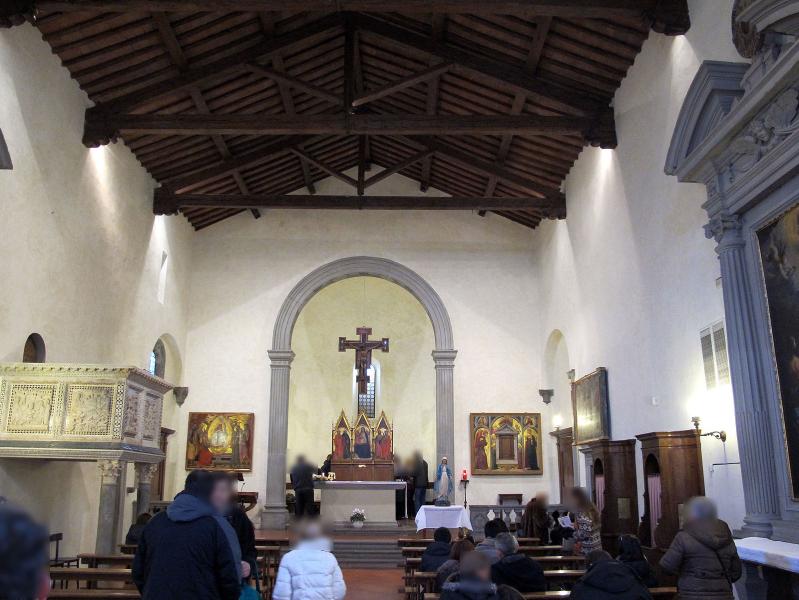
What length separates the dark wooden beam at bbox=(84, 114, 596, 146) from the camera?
11.5m

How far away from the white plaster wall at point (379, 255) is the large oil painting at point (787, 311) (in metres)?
10.8

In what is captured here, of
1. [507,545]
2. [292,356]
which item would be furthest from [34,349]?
[292,356]

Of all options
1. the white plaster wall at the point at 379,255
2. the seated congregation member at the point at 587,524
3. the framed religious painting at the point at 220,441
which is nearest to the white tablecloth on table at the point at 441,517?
the white plaster wall at the point at 379,255

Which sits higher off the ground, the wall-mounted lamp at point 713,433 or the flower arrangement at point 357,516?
the wall-mounted lamp at point 713,433

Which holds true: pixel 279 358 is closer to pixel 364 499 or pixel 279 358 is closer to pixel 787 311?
pixel 364 499

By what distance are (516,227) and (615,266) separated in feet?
20.6

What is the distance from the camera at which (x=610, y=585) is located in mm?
3980

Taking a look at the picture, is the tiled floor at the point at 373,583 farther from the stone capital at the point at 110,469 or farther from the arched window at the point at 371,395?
the arched window at the point at 371,395

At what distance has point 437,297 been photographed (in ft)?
56.9

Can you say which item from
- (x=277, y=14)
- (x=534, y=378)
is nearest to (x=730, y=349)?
(x=277, y=14)

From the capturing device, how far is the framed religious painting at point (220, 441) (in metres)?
16.4

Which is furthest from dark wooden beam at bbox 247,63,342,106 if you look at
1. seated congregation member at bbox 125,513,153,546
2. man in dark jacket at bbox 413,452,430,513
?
man in dark jacket at bbox 413,452,430,513

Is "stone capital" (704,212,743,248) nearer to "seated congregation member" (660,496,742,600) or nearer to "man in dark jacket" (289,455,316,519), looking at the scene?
"seated congregation member" (660,496,742,600)

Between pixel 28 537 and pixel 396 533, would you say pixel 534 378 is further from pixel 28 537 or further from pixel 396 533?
pixel 28 537
